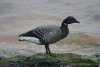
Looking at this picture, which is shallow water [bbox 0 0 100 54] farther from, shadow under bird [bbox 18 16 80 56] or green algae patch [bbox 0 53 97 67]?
green algae patch [bbox 0 53 97 67]

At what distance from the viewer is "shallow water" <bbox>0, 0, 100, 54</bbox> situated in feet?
69.4

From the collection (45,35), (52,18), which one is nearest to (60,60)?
(45,35)

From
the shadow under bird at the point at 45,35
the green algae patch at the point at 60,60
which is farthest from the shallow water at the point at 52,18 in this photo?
→ the green algae patch at the point at 60,60

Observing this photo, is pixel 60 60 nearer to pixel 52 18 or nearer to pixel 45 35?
pixel 45 35

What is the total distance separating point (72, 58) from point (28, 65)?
58.2 inches

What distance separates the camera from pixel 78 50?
18.7 metres

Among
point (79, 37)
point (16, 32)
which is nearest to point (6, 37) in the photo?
point (16, 32)

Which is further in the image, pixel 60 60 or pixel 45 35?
pixel 45 35

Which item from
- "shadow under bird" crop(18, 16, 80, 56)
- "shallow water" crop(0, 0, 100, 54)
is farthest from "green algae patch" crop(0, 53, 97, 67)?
"shallow water" crop(0, 0, 100, 54)

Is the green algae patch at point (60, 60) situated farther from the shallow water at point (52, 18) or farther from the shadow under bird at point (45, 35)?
the shallow water at point (52, 18)

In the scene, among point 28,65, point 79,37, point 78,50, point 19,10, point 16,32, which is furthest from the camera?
point 19,10

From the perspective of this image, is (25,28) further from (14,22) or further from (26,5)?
(26,5)

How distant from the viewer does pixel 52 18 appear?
25.9 meters

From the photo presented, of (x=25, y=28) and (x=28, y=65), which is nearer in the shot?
(x=28, y=65)
